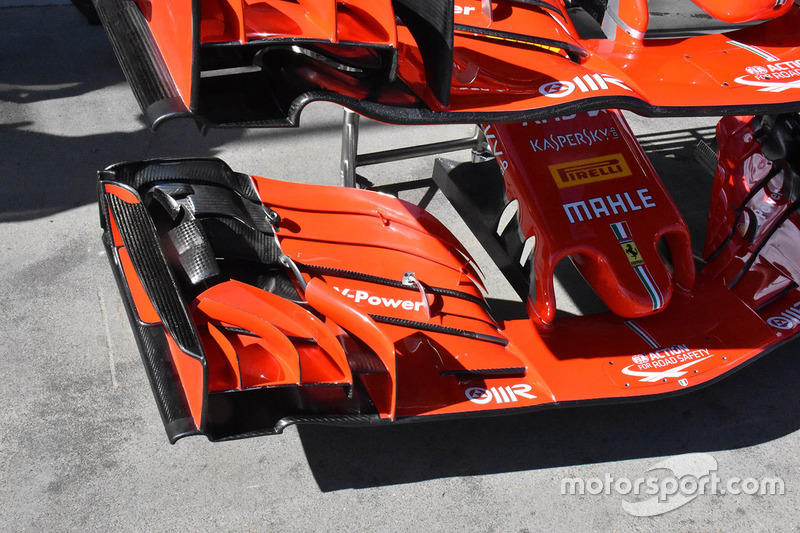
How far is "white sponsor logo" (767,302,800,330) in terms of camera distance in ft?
9.02

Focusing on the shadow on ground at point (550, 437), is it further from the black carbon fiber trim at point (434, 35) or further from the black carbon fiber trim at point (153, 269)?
the black carbon fiber trim at point (434, 35)

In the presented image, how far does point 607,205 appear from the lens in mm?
2715

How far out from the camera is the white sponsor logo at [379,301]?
8.16 feet

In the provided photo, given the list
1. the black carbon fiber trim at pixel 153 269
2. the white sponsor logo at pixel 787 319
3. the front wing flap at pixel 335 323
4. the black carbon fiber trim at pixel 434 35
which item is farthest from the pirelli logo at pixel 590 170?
the black carbon fiber trim at pixel 153 269

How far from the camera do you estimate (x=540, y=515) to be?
243 cm

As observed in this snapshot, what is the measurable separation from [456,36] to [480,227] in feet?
3.69

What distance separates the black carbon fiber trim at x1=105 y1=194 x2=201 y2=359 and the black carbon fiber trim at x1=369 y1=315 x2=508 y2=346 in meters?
0.64

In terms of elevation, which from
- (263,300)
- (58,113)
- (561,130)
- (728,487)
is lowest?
(58,113)

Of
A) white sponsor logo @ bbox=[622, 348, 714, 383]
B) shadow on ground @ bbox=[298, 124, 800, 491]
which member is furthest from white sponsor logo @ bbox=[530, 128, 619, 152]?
shadow on ground @ bbox=[298, 124, 800, 491]

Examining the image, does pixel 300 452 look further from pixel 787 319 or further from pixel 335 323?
pixel 787 319

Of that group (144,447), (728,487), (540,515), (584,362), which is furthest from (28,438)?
(728,487)

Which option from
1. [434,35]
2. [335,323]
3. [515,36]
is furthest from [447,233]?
[434,35]

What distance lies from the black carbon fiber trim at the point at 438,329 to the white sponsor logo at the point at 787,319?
109 cm

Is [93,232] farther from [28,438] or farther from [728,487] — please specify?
[728,487]
